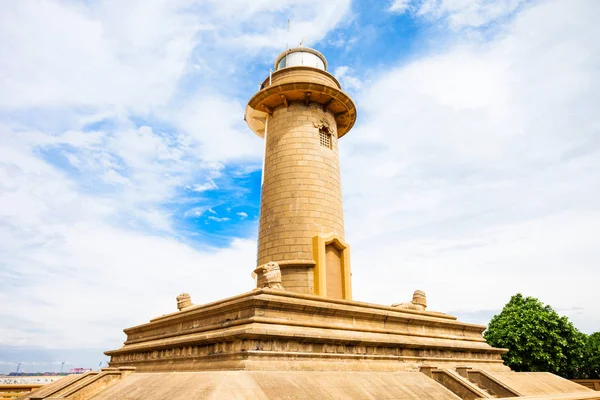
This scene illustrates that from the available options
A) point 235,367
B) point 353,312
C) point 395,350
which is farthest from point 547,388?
point 235,367

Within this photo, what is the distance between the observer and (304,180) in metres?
16.0

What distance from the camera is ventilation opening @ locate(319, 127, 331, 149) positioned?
57.3 ft

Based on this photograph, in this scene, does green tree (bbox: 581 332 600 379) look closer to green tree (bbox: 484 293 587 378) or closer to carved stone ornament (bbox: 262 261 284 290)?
green tree (bbox: 484 293 587 378)

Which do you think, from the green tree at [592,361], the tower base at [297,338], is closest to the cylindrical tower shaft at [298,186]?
the tower base at [297,338]

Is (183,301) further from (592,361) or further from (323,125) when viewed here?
(592,361)

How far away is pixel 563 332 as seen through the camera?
28.1 m

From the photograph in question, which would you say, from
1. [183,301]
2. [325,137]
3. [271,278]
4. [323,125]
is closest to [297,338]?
[271,278]

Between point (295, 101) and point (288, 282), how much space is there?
25.3ft

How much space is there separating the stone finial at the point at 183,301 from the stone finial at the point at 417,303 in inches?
294

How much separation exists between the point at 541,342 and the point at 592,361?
6.39 meters

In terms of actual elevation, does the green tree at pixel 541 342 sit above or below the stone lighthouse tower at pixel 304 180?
below

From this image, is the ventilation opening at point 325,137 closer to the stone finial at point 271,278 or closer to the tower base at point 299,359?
the stone finial at point 271,278

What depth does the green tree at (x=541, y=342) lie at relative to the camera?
27344 millimetres

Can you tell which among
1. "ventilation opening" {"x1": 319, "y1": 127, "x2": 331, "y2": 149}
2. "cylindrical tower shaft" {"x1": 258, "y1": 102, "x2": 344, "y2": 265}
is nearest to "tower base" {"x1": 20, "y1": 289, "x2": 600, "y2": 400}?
"cylindrical tower shaft" {"x1": 258, "y1": 102, "x2": 344, "y2": 265}
